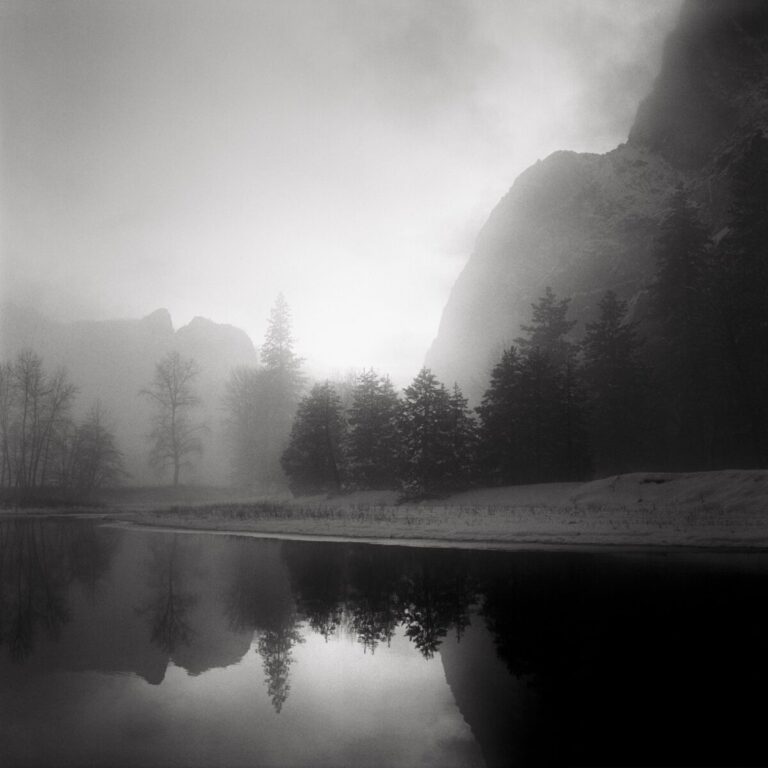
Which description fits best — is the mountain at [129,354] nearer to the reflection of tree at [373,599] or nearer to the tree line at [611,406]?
the tree line at [611,406]

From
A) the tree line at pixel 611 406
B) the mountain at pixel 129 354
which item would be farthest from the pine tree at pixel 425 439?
the mountain at pixel 129 354

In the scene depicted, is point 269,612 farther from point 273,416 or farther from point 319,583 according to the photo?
point 273,416

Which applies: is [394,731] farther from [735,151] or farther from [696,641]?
[735,151]

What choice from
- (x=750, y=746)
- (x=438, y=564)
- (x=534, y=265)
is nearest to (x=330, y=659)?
(x=750, y=746)

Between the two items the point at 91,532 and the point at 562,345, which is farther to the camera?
the point at 562,345

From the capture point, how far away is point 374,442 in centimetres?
4247

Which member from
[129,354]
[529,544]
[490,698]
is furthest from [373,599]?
[129,354]

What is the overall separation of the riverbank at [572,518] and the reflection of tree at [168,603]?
28.8 feet

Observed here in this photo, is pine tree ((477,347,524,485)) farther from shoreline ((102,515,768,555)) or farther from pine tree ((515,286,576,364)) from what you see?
shoreline ((102,515,768,555))

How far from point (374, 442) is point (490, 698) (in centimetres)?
3661

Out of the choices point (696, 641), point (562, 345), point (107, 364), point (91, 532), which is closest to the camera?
point (696, 641)

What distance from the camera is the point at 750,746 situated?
453 centimetres

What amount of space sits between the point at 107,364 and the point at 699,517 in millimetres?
118464

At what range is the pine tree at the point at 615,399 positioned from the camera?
38.2m
